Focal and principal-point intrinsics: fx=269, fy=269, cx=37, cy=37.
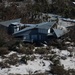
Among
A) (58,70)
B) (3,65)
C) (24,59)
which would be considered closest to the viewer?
(58,70)

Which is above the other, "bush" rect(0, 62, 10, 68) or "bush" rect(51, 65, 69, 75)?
"bush" rect(51, 65, 69, 75)

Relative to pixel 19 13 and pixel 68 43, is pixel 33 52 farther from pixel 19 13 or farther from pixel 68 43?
pixel 19 13

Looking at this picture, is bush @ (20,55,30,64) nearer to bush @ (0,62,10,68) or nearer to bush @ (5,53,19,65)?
bush @ (5,53,19,65)

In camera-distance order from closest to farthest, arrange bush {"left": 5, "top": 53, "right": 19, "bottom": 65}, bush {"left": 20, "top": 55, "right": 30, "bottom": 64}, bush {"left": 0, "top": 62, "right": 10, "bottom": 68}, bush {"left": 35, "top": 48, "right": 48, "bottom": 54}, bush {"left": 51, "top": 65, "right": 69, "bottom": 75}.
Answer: bush {"left": 51, "top": 65, "right": 69, "bottom": 75} < bush {"left": 0, "top": 62, "right": 10, "bottom": 68} < bush {"left": 5, "top": 53, "right": 19, "bottom": 65} < bush {"left": 20, "top": 55, "right": 30, "bottom": 64} < bush {"left": 35, "top": 48, "right": 48, "bottom": 54}

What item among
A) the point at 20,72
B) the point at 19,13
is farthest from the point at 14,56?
the point at 19,13

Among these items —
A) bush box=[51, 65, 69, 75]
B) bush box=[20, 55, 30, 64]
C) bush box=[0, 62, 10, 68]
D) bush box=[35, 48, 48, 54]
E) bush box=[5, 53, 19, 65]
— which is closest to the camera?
bush box=[51, 65, 69, 75]

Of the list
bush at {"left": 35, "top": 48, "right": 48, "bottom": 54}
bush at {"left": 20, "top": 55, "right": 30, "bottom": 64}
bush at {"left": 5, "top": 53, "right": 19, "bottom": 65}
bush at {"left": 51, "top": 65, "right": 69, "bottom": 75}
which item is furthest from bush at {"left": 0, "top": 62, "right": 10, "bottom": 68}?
bush at {"left": 35, "top": 48, "right": 48, "bottom": 54}

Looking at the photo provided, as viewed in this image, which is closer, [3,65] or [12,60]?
[3,65]

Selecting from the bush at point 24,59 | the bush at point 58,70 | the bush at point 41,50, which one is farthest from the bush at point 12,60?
the bush at point 58,70

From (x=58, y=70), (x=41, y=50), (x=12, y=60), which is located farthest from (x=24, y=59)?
(x=58, y=70)

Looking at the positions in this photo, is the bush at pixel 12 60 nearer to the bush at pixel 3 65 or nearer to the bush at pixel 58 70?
the bush at pixel 3 65

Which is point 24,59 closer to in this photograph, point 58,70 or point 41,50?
point 41,50
